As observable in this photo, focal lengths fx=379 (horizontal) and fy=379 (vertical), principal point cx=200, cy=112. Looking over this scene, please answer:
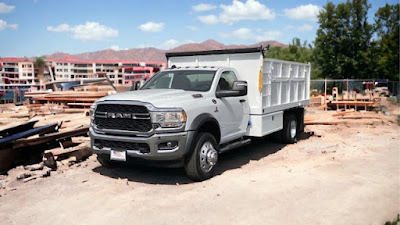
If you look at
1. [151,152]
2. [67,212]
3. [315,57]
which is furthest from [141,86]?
[315,57]

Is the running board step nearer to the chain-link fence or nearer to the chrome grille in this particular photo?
the chrome grille

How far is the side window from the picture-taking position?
26.0 ft

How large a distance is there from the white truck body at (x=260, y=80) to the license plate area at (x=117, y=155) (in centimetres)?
294

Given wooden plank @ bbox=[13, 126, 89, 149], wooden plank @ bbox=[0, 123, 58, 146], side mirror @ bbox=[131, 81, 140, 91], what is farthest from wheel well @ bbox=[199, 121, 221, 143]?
wooden plank @ bbox=[0, 123, 58, 146]

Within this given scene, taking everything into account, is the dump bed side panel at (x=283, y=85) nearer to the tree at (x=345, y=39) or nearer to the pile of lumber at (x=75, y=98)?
the pile of lumber at (x=75, y=98)

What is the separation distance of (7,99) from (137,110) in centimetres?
3154

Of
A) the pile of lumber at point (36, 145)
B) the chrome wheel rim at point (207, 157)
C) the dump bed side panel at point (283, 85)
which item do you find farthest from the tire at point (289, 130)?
the pile of lumber at point (36, 145)

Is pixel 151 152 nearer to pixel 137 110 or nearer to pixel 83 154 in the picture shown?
pixel 137 110

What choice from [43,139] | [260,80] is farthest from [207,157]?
[43,139]

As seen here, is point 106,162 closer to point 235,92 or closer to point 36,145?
point 36,145

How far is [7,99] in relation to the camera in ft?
110

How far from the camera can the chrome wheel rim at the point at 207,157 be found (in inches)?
270

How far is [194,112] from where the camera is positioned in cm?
668

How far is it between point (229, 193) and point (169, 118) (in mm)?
1584
